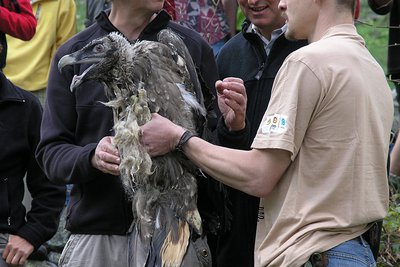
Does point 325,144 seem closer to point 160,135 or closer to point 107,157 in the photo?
point 160,135

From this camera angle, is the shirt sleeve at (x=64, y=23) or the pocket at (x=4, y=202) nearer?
the pocket at (x=4, y=202)

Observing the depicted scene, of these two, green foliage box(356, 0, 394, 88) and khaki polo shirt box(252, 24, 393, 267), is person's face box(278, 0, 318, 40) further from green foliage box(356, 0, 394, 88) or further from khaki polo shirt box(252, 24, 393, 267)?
green foliage box(356, 0, 394, 88)

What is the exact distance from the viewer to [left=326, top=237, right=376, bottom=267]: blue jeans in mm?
3912

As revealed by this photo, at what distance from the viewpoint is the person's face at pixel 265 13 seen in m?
5.27

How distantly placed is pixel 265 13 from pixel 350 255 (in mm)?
1859

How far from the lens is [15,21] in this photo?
7133 millimetres

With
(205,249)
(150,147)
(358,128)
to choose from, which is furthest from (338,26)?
(205,249)

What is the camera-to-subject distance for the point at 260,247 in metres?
4.13


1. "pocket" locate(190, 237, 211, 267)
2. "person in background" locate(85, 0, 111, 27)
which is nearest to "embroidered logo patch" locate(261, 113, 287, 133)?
"pocket" locate(190, 237, 211, 267)

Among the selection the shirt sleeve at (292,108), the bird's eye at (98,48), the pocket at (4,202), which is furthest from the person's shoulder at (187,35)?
the pocket at (4,202)

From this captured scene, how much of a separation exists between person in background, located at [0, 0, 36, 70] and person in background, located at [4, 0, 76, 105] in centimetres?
80

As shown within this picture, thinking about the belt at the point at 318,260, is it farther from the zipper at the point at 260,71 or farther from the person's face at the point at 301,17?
the zipper at the point at 260,71

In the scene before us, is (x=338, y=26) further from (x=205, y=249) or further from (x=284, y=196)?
(x=205, y=249)

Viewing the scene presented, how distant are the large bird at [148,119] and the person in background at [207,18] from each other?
2964 millimetres
